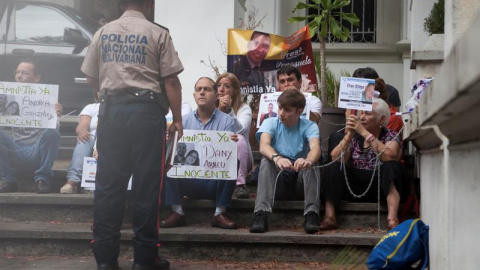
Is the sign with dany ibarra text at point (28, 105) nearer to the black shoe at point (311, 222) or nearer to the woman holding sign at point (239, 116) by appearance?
the woman holding sign at point (239, 116)

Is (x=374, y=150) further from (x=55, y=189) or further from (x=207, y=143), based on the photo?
(x=55, y=189)

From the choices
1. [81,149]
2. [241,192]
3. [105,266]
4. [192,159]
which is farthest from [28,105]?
[105,266]

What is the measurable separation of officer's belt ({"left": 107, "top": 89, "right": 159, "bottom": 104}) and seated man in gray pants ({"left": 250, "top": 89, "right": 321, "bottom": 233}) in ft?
4.77

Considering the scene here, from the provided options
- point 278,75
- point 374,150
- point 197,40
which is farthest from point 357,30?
point 374,150

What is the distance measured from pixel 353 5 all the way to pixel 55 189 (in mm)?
8451

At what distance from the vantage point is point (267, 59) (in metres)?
9.41

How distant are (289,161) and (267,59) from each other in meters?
2.46

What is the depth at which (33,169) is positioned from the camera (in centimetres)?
839

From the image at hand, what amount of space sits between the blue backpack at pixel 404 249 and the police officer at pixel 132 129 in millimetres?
1752

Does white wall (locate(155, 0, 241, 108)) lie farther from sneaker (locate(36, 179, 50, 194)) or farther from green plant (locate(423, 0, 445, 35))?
sneaker (locate(36, 179, 50, 194))

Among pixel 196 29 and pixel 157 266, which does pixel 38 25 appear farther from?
pixel 157 266

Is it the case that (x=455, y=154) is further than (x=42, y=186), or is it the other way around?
(x=42, y=186)

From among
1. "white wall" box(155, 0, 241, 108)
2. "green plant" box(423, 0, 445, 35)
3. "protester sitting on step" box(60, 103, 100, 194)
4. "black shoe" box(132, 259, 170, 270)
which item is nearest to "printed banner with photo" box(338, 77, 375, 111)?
"green plant" box(423, 0, 445, 35)

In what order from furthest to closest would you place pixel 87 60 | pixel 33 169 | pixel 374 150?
pixel 33 169 < pixel 374 150 < pixel 87 60
